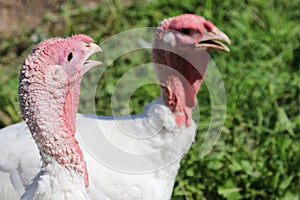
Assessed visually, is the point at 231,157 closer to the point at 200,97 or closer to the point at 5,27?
the point at 200,97

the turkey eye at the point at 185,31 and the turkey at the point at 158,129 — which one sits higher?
the turkey eye at the point at 185,31

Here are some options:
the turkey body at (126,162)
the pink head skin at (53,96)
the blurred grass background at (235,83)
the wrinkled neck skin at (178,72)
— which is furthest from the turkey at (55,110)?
the blurred grass background at (235,83)

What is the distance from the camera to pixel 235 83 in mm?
4641

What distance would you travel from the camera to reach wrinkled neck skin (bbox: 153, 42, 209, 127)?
330 centimetres

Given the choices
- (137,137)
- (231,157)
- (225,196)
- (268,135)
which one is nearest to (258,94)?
(268,135)

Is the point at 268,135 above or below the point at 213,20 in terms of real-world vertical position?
below

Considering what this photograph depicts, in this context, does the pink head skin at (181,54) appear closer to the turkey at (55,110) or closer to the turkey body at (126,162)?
the turkey body at (126,162)

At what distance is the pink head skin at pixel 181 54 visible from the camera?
3.29 m

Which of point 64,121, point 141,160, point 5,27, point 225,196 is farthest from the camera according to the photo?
point 5,27

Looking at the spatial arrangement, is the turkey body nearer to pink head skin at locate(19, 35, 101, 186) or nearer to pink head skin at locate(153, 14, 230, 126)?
pink head skin at locate(153, 14, 230, 126)

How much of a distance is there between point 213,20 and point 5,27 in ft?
5.80

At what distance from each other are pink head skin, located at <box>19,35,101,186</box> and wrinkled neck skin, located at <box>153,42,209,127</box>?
89cm

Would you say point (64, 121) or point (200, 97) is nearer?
point (64, 121)

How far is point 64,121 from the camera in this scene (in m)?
2.39
